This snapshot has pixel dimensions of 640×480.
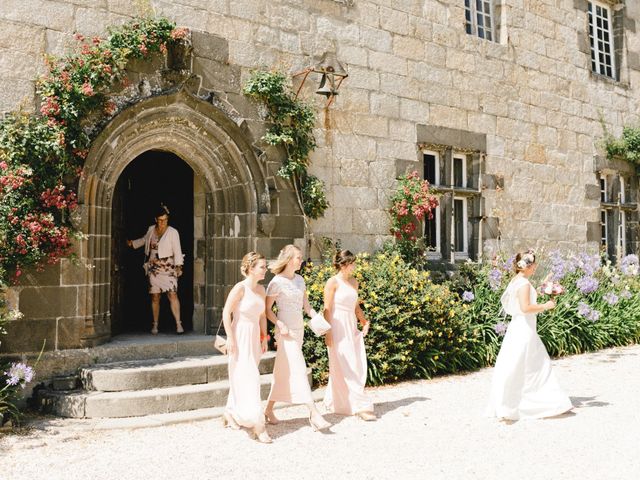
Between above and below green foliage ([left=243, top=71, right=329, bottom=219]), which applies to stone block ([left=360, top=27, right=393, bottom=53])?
above

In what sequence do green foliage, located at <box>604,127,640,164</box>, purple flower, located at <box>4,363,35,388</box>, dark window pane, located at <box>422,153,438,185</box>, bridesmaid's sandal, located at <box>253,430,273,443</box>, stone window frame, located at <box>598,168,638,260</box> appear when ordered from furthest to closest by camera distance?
stone window frame, located at <box>598,168,638,260</box> → green foliage, located at <box>604,127,640,164</box> → dark window pane, located at <box>422,153,438,185</box> → purple flower, located at <box>4,363,35,388</box> → bridesmaid's sandal, located at <box>253,430,273,443</box>

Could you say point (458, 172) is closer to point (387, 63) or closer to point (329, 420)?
point (387, 63)

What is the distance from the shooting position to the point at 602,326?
955 centimetres

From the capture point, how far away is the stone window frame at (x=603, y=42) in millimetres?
11961

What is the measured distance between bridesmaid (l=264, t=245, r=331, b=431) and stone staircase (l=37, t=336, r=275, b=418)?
2.48 ft

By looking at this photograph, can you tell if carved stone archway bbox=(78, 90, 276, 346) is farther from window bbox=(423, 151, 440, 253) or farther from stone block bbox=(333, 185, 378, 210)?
window bbox=(423, 151, 440, 253)

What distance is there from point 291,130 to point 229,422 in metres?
3.58

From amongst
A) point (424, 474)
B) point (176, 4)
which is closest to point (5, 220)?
point (176, 4)

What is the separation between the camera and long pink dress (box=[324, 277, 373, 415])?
564 cm

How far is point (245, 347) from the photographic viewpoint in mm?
5105

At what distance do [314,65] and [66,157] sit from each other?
3.33m

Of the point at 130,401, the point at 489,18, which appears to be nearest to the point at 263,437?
the point at 130,401

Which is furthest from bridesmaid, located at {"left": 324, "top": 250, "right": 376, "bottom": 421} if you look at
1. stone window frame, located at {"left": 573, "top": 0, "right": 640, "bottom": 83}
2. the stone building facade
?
stone window frame, located at {"left": 573, "top": 0, "right": 640, "bottom": 83}

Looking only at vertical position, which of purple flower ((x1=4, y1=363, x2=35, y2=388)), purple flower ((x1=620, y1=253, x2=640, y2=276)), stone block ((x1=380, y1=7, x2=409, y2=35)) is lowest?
purple flower ((x1=4, y1=363, x2=35, y2=388))
